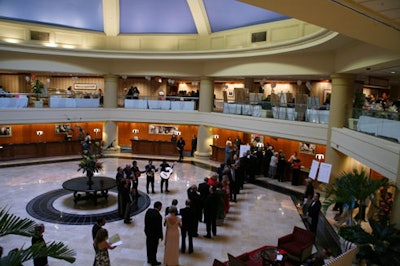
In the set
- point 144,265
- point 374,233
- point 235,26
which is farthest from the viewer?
point 235,26

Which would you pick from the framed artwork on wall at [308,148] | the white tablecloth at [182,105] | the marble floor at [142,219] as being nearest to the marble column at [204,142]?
the white tablecloth at [182,105]

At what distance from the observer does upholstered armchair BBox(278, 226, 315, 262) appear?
7.98 metres

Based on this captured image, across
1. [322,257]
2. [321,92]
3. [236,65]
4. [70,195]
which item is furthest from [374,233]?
[321,92]

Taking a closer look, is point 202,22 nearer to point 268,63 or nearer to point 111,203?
point 268,63

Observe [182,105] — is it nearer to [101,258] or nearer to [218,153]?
[218,153]

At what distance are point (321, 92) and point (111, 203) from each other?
1612 centimetres

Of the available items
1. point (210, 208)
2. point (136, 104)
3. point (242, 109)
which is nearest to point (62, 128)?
point (136, 104)

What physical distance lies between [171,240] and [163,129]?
16.9 m

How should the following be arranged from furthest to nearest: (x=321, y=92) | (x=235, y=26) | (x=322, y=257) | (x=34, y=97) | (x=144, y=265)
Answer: (x=321, y=92) < (x=34, y=97) < (x=235, y=26) < (x=144, y=265) < (x=322, y=257)

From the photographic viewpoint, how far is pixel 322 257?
6418 mm

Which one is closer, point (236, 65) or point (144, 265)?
point (144, 265)

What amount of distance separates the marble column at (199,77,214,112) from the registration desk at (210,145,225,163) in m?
2.59

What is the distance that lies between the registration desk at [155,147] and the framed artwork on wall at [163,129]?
2838 millimetres

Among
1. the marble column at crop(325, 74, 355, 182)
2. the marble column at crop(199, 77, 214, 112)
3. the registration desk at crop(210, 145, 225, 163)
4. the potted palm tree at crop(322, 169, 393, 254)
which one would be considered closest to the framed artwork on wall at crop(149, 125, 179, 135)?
the marble column at crop(199, 77, 214, 112)
